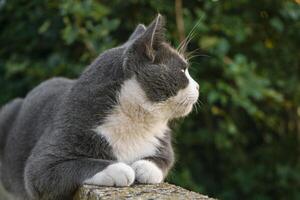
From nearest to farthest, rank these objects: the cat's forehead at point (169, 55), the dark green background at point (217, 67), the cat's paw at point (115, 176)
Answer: the cat's paw at point (115, 176) → the cat's forehead at point (169, 55) → the dark green background at point (217, 67)

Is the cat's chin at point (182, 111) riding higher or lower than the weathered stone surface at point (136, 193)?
higher

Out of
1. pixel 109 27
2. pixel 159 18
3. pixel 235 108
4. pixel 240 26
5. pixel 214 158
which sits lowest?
pixel 214 158

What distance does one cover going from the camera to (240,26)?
4121mm

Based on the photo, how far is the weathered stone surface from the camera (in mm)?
2150

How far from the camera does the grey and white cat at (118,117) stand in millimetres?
2434

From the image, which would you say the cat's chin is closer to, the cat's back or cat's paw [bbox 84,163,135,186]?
cat's paw [bbox 84,163,135,186]

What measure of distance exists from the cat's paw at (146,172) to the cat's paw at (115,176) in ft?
0.35

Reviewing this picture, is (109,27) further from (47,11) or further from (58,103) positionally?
(58,103)

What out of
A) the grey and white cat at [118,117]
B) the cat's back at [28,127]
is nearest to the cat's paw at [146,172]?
the grey and white cat at [118,117]

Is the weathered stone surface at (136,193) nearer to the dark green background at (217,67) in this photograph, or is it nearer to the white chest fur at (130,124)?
the white chest fur at (130,124)

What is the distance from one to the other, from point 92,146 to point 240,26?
192cm

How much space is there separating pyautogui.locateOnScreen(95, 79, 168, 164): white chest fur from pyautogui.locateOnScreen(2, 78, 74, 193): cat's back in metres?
0.41

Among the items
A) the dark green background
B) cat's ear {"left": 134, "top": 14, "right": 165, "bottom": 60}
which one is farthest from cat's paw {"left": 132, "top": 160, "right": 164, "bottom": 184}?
the dark green background

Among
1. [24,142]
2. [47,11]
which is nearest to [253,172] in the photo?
[47,11]
